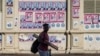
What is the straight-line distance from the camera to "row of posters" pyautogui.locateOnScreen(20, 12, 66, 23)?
1853 centimetres

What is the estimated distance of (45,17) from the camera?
18547 millimetres

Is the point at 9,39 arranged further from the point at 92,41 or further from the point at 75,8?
the point at 92,41

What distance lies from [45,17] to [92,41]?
7.43ft

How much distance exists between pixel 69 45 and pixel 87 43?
30.6 inches

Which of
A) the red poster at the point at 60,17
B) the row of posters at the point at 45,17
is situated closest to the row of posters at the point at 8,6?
the row of posters at the point at 45,17

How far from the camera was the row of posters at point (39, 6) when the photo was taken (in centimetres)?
1858

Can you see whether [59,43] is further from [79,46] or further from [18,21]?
[18,21]

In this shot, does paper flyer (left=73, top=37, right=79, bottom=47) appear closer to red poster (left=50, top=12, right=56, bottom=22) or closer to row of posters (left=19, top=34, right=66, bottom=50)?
row of posters (left=19, top=34, right=66, bottom=50)

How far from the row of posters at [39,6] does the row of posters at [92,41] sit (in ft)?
5.35

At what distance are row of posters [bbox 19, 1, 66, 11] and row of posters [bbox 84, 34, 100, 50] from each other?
1.63 m

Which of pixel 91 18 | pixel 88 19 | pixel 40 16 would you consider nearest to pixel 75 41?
pixel 88 19

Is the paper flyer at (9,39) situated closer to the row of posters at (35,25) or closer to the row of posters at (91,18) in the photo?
the row of posters at (35,25)

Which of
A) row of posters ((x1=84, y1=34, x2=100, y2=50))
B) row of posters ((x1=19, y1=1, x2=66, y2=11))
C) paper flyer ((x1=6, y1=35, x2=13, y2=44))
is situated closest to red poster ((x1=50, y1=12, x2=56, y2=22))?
row of posters ((x1=19, y1=1, x2=66, y2=11))

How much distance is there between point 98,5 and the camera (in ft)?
61.2
